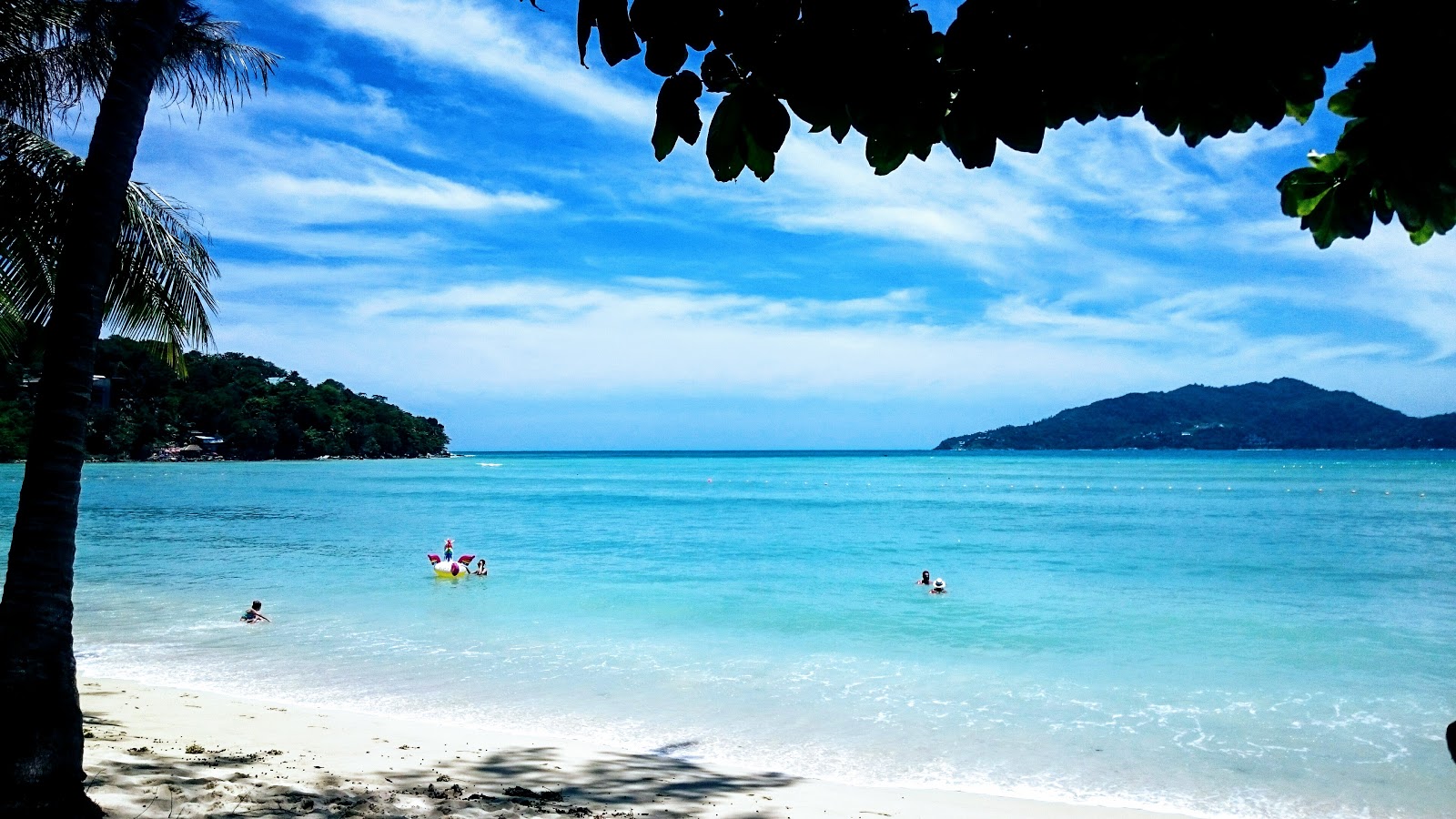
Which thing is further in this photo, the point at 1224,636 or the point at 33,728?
the point at 1224,636

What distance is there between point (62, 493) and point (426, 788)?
2.67 m

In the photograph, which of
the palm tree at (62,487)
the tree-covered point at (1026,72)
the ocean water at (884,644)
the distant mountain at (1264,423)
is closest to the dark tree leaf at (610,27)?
the tree-covered point at (1026,72)

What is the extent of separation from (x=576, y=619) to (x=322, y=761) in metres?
7.73

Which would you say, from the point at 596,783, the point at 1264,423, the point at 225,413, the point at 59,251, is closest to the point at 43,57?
the point at 59,251

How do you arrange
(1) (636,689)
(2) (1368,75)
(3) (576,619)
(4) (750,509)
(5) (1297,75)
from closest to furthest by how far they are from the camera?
(5) (1297,75), (2) (1368,75), (1) (636,689), (3) (576,619), (4) (750,509)

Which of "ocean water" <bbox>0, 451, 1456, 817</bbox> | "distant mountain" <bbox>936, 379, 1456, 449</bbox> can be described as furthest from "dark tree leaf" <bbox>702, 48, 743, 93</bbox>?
"distant mountain" <bbox>936, 379, 1456, 449</bbox>

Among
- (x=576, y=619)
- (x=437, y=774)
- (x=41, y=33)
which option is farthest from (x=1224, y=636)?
(x=41, y=33)

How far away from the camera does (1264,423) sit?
566 ft

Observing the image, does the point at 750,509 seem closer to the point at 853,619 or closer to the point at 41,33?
the point at 853,619

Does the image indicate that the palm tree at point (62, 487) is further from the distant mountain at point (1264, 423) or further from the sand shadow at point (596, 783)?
the distant mountain at point (1264, 423)

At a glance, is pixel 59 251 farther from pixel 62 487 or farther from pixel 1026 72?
pixel 1026 72

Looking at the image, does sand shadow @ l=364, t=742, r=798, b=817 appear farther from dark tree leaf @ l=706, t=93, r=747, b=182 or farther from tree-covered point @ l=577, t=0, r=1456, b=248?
tree-covered point @ l=577, t=0, r=1456, b=248

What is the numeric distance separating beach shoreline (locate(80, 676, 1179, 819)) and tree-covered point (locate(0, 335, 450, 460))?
212 ft

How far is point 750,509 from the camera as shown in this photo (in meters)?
40.7
